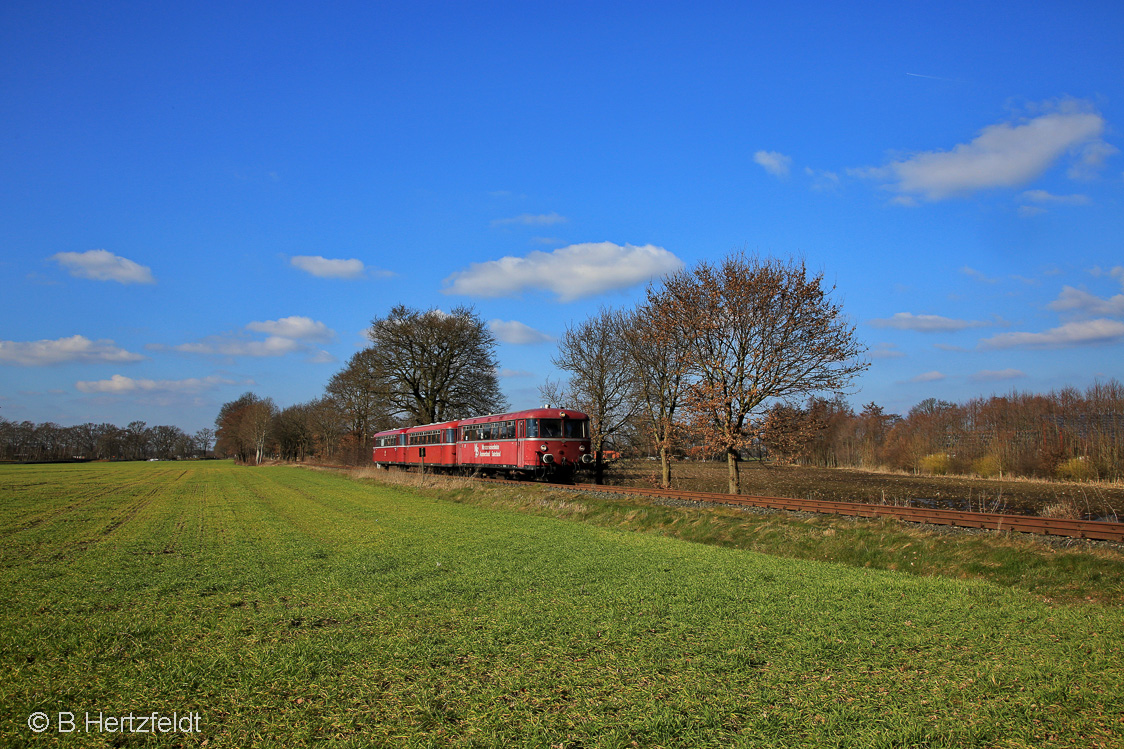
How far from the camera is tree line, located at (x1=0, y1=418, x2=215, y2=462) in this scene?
9300 cm

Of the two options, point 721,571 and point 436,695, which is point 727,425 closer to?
point 721,571

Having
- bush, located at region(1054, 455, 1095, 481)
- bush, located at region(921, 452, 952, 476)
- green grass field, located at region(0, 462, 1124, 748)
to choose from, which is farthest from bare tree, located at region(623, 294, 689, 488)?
bush, located at region(921, 452, 952, 476)

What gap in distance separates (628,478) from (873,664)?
33.0 m

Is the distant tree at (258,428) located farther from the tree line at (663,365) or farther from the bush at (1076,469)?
the bush at (1076,469)

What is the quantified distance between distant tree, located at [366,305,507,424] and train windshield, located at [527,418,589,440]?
71.8 feet

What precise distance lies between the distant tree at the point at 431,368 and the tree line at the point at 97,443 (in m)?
76.7

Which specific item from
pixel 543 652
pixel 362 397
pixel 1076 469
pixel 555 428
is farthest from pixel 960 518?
pixel 362 397

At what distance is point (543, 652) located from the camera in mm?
5844

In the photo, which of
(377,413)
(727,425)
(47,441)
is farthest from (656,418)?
(47,441)

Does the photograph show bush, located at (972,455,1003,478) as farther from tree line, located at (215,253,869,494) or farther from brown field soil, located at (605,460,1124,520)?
tree line, located at (215,253,869,494)

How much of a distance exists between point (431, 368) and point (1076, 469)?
41.9m

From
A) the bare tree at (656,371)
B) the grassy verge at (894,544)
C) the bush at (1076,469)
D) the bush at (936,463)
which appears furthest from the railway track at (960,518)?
the bush at (936,463)

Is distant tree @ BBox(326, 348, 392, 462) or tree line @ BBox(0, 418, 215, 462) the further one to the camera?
tree line @ BBox(0, 418, 215, 462)

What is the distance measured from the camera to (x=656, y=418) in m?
A: 28.3
